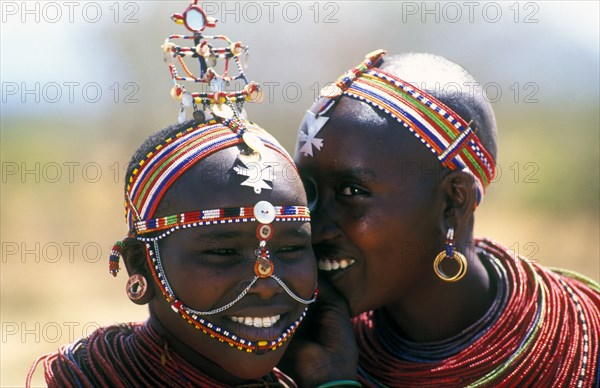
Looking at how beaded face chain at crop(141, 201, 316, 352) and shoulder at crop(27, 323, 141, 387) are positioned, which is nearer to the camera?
beaded face chain at crop(141, 201, 316, 352)

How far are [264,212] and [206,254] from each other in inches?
12.0

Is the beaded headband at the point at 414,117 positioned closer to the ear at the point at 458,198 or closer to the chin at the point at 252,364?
the ear at the point at 458,198

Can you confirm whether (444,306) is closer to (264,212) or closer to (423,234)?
(423,234)

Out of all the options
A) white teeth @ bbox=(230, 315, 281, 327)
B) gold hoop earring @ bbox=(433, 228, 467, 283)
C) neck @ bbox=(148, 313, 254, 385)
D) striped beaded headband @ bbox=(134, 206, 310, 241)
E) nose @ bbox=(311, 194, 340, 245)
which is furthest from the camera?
gold hoop earring @ bbox=(433, 228, 467, 283)

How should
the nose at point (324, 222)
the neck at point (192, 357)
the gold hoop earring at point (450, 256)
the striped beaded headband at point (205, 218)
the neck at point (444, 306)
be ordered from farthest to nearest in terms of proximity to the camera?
the neck at point (444, 306)
the gold hoop earring at point (450, 256)
the nose at point (324, 222)
the neck at point (192, 357)
the striped beaded headband at point (205, 218)

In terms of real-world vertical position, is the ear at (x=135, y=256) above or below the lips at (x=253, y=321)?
above

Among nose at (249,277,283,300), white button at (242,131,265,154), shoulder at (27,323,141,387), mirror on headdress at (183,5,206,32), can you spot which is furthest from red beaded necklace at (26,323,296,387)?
mirror on headdress at (183,5,206,32)

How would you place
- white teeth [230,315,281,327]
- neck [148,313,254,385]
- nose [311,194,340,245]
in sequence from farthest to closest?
nose [311,194,340,245] < neck [148,313,254,385] < white teeth [230,315,281,327]

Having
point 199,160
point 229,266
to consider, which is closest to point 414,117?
point 199,160

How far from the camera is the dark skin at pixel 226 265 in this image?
3.45m

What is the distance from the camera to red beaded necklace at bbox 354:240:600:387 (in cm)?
410

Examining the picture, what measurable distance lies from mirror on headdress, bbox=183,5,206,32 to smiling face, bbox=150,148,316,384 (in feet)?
2.00

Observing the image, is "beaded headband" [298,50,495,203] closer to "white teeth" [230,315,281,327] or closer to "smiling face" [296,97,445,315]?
"smiling face" [296,97,445,315]

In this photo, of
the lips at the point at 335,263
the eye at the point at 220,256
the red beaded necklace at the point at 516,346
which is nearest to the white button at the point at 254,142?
the eye at the point at 220,256
